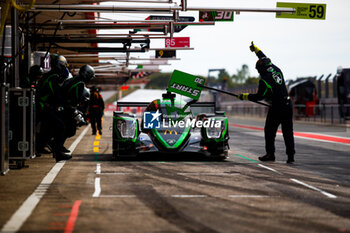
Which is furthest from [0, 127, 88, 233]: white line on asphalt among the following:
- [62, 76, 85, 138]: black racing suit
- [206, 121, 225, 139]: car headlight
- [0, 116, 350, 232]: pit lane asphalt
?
[206, 121, 225, 139]: car headlight

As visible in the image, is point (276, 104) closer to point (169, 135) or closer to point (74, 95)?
point (169, 135)

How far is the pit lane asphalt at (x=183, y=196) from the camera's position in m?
4.69

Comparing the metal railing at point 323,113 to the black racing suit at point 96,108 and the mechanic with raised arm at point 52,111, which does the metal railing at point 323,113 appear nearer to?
the black racing suit at point 96,108

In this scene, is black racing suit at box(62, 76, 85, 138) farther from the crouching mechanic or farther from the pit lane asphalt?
the crouching mechanic

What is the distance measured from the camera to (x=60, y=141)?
9.75m

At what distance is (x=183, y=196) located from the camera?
6.10m

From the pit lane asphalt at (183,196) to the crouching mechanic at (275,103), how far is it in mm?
538

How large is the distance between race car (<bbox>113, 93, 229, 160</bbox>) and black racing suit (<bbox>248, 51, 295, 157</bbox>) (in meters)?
0.83

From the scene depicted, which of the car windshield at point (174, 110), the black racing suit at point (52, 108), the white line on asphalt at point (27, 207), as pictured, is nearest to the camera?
the white line on asphalt at point (27, 207)

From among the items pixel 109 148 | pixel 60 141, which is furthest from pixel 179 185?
pixel 109 148

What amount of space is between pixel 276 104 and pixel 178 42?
9.00 meters

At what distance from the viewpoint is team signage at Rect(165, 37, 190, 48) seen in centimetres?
1831

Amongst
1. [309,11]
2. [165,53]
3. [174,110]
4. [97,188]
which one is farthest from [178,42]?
[97,188]

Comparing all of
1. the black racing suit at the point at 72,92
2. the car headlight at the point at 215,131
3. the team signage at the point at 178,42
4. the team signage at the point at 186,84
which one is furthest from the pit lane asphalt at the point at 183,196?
the team signage at the point at 178,42
